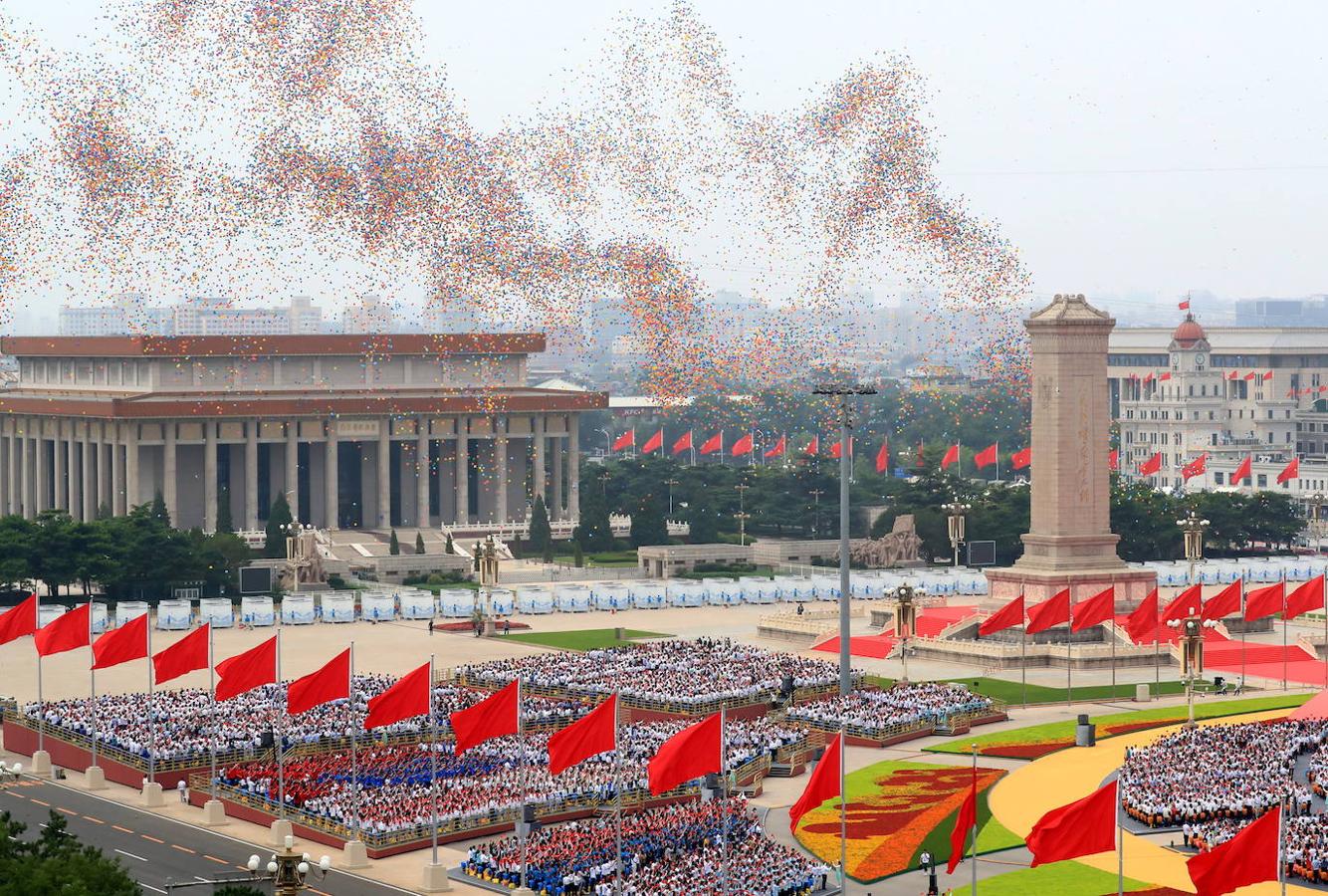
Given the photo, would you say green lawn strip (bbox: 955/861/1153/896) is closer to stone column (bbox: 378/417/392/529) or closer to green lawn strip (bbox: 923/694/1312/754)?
green lawn strip (bbox: 923/694/1312/754)

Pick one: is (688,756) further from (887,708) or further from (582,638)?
(582,638)

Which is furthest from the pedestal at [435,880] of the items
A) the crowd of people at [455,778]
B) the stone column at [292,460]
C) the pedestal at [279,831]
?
the stone column at [292,460]

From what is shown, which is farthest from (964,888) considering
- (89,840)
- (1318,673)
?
(1318,673)

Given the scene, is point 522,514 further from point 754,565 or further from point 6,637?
point 6,637

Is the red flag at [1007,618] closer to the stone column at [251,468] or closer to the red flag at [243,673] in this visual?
the red flag at [243,673]

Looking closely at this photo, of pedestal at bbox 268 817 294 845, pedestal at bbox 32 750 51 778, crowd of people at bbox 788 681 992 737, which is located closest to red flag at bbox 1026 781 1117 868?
pedestal at bbox 268 817 294 845
